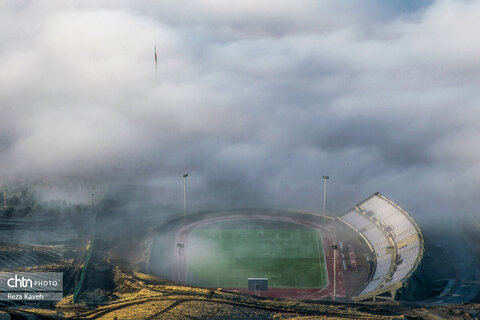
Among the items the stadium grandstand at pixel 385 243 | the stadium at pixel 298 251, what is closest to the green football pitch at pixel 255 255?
the stadium at pixel 298 251

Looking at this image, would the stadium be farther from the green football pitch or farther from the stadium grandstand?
the stadium grandstand

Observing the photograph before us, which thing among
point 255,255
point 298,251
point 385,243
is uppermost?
point 385,243

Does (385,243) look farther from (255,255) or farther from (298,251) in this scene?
(255,255)

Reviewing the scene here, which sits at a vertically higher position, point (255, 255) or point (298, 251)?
point (298, 251)

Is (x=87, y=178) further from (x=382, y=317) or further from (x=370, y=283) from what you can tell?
(x=382, y=317)

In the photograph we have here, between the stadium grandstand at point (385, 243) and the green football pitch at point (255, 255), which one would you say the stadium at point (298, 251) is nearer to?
the green football pitch at point (255, 255)

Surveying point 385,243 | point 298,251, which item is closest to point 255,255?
point 298,251

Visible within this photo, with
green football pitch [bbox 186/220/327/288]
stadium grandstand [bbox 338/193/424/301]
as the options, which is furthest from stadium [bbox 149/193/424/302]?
stadium grandstand [bbox 338/193/424/301]
